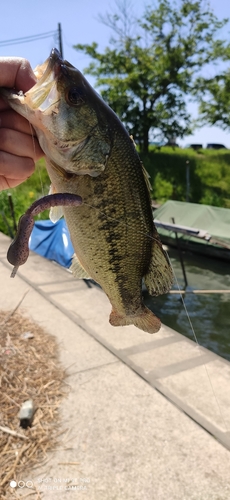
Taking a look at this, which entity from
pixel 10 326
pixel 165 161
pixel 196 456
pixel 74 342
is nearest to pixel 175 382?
pixel 196 456

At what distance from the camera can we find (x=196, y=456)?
12.1 feet

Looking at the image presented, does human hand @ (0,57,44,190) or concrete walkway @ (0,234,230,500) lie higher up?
human hand @ (0,57,44,190)

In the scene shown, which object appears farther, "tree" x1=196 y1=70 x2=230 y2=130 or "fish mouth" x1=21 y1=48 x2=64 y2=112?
"tree" x1=196 y1=70 x2=230 y2=130

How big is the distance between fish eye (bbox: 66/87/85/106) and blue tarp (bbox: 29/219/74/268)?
28.3 ft

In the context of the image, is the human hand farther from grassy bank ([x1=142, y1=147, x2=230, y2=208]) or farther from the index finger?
grassy bank ([x1=142, y1=147, x2=230, y2=208])

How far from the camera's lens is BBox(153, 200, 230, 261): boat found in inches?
494

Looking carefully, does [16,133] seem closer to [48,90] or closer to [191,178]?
[48,90]

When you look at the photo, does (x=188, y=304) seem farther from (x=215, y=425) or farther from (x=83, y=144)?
(x=83, y=144)

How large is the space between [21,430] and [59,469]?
0.56 meters

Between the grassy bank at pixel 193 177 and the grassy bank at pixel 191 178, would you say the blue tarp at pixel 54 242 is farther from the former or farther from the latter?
the grassy bank at pixel 193 177

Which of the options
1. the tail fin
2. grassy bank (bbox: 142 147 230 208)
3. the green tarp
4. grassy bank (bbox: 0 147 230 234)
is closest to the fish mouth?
the tail fin

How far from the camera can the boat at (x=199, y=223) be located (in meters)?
12.5

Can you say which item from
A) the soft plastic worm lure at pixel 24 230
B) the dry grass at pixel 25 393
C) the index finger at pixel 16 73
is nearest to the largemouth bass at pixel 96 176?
the index finger at pixel 16 73

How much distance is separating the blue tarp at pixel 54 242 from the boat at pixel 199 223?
2.71 m
